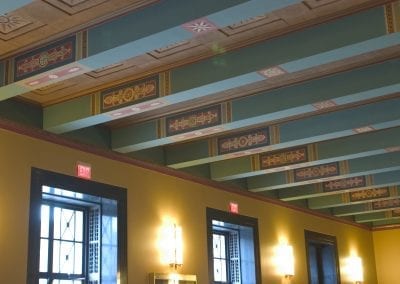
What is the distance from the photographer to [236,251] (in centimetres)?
1136

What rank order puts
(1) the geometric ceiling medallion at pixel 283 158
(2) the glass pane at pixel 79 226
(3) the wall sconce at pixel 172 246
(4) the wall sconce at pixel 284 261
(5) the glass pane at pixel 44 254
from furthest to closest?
(4) the wall sconce at pixel 284 261 < (1) the geometric ceiling medallion at pixel 283 158 < (3) the wall sconce at pixel 172 246 < (2) the glass pane at pixel 79 226 < (5) the glass pane at pixel 44 254

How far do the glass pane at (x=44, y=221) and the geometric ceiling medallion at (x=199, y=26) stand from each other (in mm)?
3598

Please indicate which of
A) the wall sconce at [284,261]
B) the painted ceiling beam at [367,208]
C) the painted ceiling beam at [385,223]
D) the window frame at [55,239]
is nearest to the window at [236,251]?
the wall sconce at [284,261]

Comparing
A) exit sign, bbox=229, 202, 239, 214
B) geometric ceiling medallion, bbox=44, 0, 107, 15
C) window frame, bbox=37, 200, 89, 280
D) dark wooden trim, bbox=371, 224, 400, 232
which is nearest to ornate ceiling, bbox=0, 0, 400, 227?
geometric ceiling medallion, bbox=44, 0, 107, 15

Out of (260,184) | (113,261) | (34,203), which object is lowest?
(113,261)

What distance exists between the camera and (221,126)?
795 cm

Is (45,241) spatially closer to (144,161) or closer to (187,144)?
(144,161)

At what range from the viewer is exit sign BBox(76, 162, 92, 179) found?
26.1ft

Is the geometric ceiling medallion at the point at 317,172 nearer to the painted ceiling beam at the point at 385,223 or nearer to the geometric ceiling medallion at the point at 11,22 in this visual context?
the painted ceiling beam at the point at 385,223

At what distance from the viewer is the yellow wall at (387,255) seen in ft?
53.7

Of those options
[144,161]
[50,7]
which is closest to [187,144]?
[144,161]

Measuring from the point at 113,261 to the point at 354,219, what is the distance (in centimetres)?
912

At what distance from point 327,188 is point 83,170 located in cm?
578

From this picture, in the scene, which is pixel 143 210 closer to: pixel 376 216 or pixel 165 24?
pixel 165 24
